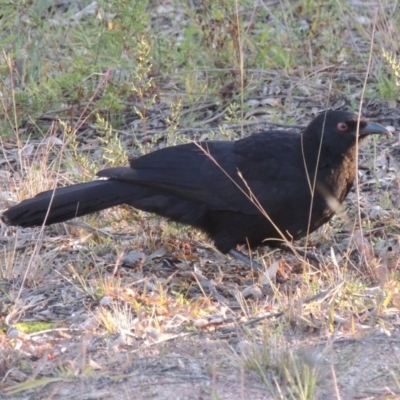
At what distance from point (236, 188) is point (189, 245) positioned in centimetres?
57

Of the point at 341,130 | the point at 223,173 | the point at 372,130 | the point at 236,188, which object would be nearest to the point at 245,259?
the point at 236,188

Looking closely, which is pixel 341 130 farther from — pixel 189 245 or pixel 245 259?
pixel 189 245

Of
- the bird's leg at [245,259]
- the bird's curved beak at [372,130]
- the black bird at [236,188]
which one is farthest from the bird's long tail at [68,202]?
the bird's curved beak at [372,130]

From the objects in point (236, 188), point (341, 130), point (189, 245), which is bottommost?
point (189, 245)

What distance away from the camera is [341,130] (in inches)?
221

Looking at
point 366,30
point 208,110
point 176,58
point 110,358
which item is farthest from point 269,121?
point 110,358

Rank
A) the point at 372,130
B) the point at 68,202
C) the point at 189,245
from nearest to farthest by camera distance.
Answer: the point at 68,202 → the point at 372,130 → the point at 189,245

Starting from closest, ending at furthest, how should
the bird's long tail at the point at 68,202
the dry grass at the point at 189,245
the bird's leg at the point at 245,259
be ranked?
the dry grass at the point at 189,245 → the bird's long tail at the point at 68,202 → the bird's leg at the point at 245,259

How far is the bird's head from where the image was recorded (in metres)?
5.59

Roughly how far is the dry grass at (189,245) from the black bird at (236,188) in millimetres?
202

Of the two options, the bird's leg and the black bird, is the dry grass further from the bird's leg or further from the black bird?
the black bird

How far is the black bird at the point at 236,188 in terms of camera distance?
5.41m

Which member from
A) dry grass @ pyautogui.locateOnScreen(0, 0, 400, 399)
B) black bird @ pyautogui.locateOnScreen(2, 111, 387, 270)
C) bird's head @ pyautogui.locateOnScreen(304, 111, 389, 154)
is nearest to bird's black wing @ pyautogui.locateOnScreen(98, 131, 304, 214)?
black bird @ pyautogui.locateOnScreen(2, 111, 387, 270)

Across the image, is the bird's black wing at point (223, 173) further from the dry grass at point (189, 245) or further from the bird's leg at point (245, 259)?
the dry grass at point (189, 245)
